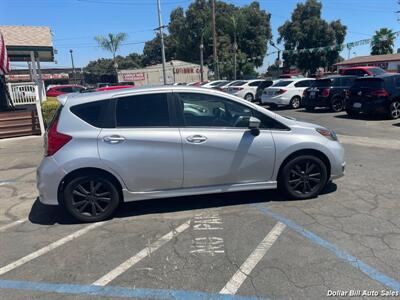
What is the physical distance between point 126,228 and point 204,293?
5.50 ft

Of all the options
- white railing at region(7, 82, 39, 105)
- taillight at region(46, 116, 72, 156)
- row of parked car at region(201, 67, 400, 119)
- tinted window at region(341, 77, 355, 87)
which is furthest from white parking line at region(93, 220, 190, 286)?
white railing at region(7, 82, 39, 105)

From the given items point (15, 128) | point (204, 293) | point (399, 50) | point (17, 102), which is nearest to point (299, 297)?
point (204, 293)

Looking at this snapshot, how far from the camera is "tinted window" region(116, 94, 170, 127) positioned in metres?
4.69

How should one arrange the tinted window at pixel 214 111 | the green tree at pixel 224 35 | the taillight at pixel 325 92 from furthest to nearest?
1. the green tree at pixel 224 35
2. the taillight at pixel 325 92
3. the tinted window at pixel 214 111

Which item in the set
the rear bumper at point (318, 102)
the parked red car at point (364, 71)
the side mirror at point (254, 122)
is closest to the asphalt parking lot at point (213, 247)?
the side mirror at point (254, 122)

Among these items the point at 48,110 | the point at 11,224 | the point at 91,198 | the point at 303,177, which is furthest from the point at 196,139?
the point at 48,110

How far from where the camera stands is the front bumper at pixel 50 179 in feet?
14.7

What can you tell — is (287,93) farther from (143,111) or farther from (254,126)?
(143,111)

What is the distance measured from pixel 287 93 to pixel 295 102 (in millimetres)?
655

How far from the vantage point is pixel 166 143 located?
4.65m

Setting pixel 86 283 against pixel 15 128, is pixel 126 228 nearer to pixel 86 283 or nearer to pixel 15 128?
pixel 86 283

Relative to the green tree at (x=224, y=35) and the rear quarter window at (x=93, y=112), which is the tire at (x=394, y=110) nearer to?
the rear quarter window at (x=93, y=112)

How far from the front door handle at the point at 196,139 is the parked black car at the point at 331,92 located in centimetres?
1241

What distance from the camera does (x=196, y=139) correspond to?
15.5ft
